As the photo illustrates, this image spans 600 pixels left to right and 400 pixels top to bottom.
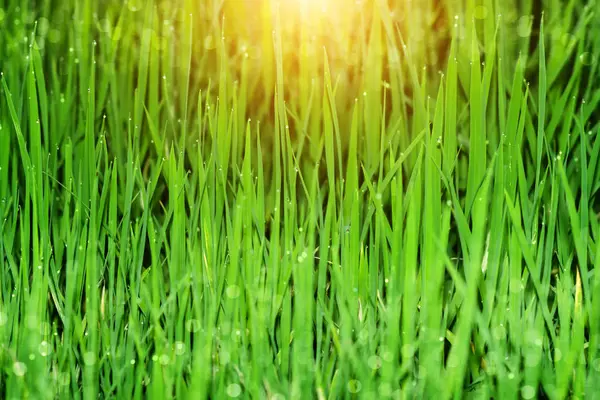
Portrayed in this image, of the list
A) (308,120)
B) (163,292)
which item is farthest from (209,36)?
(163,292)

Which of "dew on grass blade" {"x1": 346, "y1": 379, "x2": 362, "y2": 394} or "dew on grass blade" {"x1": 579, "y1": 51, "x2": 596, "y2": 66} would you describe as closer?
"dew on grass blade" {"x1": 346, "y1": 379, "x2": 362, "y2": 394}

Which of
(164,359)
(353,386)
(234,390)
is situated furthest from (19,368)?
(353,386)

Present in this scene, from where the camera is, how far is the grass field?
1.28m

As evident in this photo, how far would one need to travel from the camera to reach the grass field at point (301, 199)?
128cm

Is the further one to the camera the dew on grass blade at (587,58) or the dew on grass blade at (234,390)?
the dew on grass blade at (587,58)

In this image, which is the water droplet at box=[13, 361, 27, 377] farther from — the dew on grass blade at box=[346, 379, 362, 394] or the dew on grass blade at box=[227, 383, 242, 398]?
the dew on grass blade at box=[346, 379, 362, 394]

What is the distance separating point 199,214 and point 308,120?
0.96 ft

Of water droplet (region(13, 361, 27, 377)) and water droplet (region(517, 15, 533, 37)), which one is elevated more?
water droplet (region(517, 15, 533, 37))

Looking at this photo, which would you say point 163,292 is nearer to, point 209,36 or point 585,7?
point 209,36

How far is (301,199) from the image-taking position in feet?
4.70

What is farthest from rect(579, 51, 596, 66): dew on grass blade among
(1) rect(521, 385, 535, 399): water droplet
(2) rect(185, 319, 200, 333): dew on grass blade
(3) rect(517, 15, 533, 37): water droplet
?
(2) rect(185, 319, 200, 333): dew on grass blade

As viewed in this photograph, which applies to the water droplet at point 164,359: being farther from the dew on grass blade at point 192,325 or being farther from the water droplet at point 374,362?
the water droplet at point 374,362

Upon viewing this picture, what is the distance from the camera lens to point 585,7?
1.37 meters

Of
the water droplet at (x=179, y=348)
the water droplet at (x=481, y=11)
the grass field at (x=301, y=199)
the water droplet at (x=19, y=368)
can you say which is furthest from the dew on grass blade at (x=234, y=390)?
the water droplet at (x=481, y=11)
